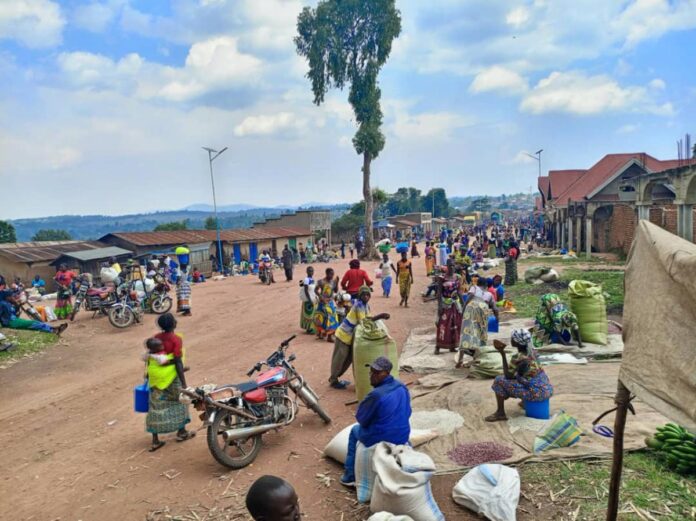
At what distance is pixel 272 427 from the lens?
5434 millimetres

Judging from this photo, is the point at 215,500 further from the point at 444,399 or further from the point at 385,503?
the point at 444,399

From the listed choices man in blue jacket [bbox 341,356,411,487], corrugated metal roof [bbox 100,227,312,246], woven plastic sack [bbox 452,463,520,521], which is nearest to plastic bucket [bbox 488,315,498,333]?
woven plastic sack [bbox 452,463,520,521]

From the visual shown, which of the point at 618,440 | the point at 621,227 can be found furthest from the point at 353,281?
the point at 621,227

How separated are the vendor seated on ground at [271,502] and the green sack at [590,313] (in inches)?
296

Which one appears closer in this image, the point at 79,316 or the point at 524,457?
the point at 524,457

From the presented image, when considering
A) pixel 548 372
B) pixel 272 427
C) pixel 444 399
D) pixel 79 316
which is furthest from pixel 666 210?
pixel 79 316

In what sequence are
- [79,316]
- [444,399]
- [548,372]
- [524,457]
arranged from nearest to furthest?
[524,457] < [444,399] < [548,372] < [79,316]

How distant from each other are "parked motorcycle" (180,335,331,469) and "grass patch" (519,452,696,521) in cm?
256

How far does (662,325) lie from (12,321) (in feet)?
45.7

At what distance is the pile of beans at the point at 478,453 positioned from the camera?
4789 mm

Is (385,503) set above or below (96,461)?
above

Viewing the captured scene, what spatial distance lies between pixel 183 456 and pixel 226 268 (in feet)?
79.4

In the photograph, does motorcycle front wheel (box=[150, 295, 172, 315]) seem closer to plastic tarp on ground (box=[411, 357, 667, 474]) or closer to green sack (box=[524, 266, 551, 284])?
plastic tarp on ground (box=[411, 357, 667, 474])

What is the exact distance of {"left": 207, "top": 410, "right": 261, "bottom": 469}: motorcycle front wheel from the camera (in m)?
4.98
